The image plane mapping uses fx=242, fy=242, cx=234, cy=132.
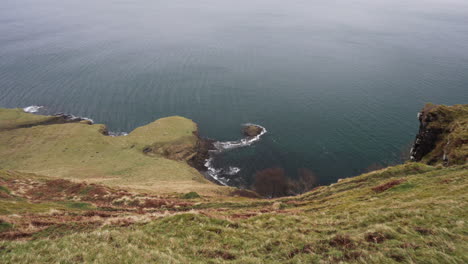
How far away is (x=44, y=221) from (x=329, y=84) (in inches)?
5203

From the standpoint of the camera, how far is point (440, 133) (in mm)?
48094

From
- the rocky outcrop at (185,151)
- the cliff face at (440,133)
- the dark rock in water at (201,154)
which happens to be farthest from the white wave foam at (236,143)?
the cliff face at (440,133)

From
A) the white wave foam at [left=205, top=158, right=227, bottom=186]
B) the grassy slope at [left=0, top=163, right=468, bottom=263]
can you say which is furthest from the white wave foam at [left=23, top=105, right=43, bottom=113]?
the grassy slope at [left=0, top=163, right=468, bottom=263]

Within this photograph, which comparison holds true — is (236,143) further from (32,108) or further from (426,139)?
(32,108)

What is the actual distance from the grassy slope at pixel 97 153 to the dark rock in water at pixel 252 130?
822 inches

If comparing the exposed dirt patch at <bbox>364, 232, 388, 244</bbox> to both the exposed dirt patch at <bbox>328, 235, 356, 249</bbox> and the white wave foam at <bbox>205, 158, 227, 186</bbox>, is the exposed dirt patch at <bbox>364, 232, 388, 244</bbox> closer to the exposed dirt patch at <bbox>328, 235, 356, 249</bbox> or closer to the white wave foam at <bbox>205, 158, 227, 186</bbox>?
the exposed dirt patch at <bbox>328, 235, 356, 249</bbox>

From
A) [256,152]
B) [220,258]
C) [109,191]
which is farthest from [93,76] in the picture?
[220,258]

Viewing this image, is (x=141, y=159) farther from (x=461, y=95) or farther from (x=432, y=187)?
(x=461, y=95)

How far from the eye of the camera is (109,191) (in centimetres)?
3859

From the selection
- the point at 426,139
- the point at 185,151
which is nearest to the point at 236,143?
the point at 185,151

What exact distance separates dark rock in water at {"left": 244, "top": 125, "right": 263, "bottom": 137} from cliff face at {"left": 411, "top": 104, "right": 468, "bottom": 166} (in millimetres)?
51817

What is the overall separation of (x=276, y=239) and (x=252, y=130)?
8053 centimetres

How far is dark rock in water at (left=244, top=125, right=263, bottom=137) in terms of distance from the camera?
309 ft

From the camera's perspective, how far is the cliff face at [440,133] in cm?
4029
